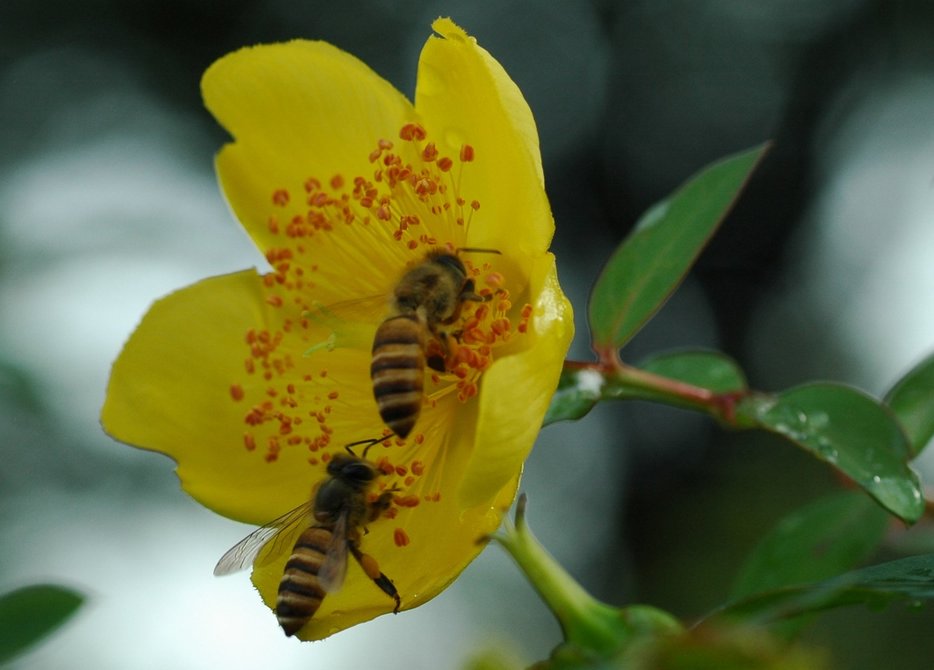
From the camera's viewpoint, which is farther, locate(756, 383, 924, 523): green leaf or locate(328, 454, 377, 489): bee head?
locate(328, 454, 377, 489): bee head

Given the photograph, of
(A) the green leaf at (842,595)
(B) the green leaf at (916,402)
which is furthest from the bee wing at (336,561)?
(B) the green leaf at (916,402)

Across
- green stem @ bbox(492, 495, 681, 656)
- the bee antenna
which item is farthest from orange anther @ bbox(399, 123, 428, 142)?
green stem @ bbox(492, 495, 681, 656)

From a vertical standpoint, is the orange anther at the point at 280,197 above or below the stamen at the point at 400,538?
above

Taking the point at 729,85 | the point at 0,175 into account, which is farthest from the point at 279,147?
Result: the point at 729,85

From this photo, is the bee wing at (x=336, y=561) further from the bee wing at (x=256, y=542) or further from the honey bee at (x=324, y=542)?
the bee wing at (x=256, y=542)

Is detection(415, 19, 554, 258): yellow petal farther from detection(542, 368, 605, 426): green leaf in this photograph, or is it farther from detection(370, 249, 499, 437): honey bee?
detection(542, 368, 605, 426): green leaf

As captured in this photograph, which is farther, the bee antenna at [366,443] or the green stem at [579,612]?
the bee antenna at [366,443]

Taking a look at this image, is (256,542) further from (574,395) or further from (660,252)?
(660,252)

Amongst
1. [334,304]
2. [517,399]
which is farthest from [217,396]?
[517,399]
